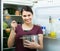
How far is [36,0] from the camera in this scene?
8.73ft

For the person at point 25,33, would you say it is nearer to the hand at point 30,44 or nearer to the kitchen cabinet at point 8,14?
the hand at point 30,44

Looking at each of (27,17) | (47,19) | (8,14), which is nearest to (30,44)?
(27,17)

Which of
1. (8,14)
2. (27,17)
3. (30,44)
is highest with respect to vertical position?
(8,14)

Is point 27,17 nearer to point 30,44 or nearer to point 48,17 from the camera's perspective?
point 30,44

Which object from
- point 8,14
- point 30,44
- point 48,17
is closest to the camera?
point 30,44

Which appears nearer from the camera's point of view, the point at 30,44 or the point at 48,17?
the point at 30,44

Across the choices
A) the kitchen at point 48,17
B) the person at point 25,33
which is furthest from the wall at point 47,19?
the person at point 25,33

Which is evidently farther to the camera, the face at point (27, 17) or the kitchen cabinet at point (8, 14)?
the kitchen cabinet at point (8, 14)

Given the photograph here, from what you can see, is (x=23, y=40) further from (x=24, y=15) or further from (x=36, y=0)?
(x=36, y=0)

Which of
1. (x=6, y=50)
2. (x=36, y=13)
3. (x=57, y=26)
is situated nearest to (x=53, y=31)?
(x=57, y=26)

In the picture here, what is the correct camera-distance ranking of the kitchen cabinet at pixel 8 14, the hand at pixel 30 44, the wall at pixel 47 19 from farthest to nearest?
the kitchen cabinet at pixel 8 14, the wall at pixel 47 19, the hand at pixel 30 44

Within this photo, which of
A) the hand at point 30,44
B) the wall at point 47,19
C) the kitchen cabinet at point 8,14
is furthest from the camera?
the kitchen cabinet at point 8,14

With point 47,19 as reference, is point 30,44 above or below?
below

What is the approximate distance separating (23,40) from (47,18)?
758 mm
